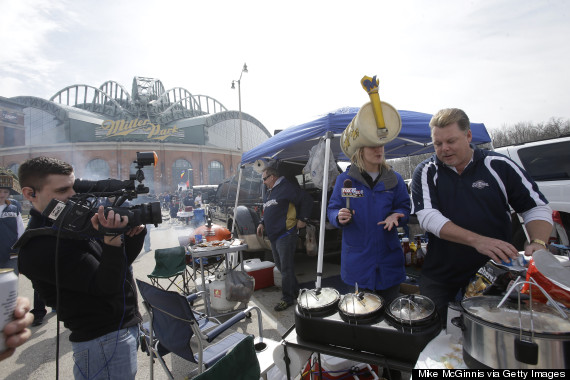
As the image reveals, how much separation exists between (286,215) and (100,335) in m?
3.03

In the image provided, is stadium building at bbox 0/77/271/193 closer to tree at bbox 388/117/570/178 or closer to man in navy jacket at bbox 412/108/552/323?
tree at bbox 388/117/570/178

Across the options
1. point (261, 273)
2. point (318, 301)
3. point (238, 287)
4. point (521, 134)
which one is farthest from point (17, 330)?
point (521, 134)

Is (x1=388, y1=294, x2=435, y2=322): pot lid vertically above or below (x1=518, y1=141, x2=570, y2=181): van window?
below

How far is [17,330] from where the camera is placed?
0.88 m

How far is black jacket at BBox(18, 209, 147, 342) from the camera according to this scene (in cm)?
147

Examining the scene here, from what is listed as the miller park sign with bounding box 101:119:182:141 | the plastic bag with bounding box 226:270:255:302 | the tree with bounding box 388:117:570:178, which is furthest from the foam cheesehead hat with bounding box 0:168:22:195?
the miller park sign with bounding box 101:119:182:141

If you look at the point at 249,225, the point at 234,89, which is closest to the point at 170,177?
the point at 234,89

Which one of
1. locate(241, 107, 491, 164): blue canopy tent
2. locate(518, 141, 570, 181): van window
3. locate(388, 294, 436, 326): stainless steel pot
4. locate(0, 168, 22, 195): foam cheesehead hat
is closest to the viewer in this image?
locate(388, 294, 436, 326): stainless steel pot

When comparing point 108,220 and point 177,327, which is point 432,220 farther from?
point 177,327

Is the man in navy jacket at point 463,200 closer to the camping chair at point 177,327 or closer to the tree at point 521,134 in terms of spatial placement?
the camping chair at point 177,327

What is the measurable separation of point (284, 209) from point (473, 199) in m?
2.93

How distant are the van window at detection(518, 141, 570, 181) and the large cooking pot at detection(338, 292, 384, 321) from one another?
599 cm

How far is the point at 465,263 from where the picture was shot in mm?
1757

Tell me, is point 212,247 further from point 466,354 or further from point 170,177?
point 170,177
